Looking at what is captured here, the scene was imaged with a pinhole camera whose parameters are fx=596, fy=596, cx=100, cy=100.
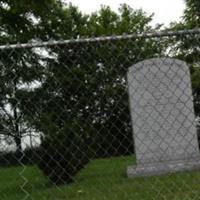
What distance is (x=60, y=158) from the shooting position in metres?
8.59

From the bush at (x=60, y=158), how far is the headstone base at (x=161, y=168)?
3.10 feet

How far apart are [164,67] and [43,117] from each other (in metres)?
2.30

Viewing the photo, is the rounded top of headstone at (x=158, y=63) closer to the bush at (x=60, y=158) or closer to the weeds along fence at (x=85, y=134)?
the weeds along fence at (x=85, y=134)

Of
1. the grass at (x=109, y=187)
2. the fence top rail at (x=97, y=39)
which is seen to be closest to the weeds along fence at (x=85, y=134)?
the grass at (x=109, y=187)

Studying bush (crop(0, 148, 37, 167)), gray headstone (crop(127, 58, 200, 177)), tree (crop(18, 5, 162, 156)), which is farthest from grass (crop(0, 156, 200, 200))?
gray headstone (crop(127, 58, 200, 177))

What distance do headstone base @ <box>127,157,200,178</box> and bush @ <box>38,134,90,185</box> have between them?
3.10ft

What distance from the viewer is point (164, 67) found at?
32.5 ft

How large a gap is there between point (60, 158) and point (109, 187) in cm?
109

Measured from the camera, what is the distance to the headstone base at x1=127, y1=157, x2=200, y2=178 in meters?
9.32

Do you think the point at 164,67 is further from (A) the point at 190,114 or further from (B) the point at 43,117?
(B) the point at 43,117

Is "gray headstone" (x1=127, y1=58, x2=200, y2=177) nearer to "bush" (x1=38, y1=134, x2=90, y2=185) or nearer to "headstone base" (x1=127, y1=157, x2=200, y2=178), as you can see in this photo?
"headstone base" (x1=127, y1=157, x2=200, y2=178)

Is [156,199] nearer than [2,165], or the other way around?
[156,199]


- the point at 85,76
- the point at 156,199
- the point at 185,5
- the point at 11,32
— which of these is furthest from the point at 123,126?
the point at 185,5

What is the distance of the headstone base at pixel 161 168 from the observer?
932cm
